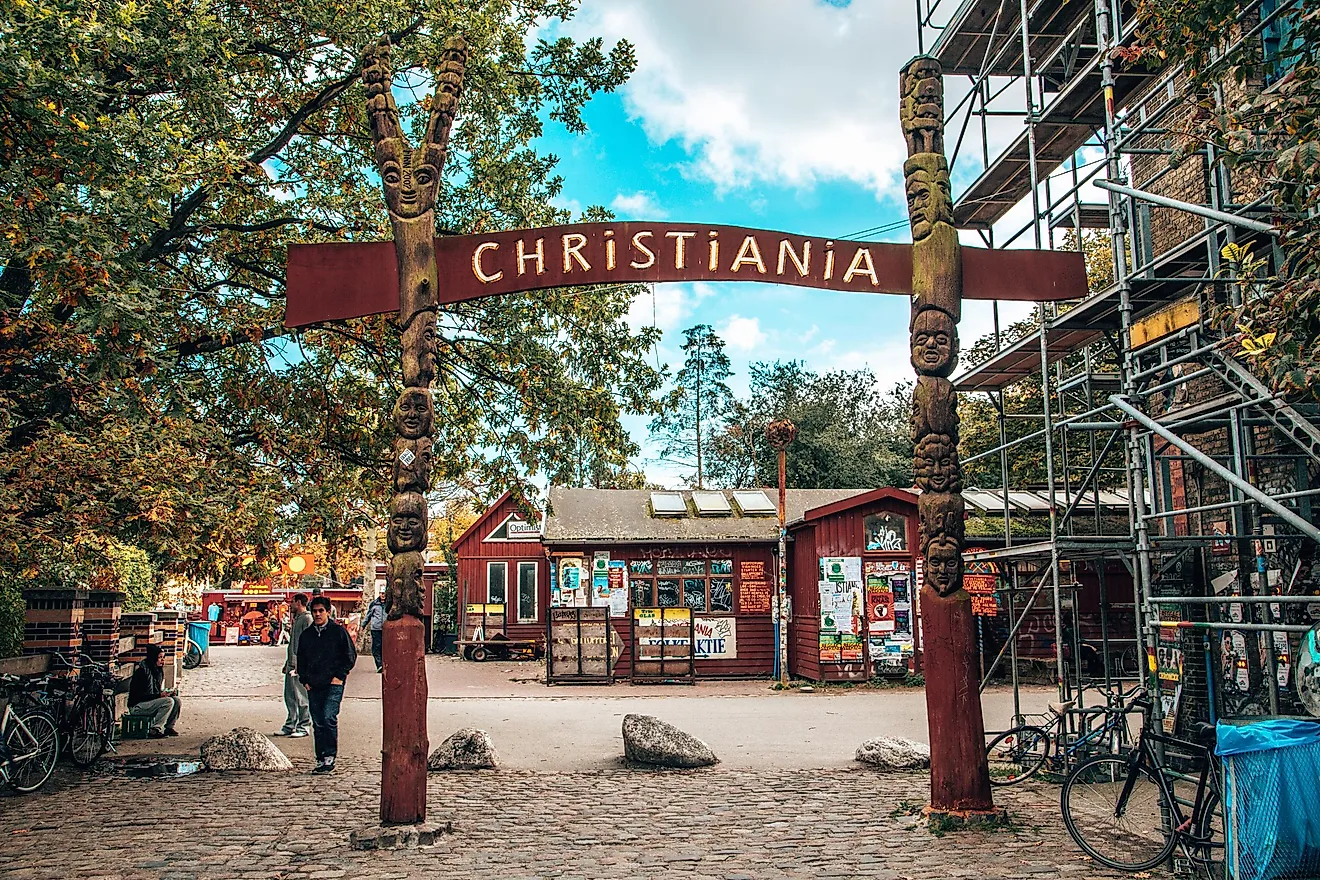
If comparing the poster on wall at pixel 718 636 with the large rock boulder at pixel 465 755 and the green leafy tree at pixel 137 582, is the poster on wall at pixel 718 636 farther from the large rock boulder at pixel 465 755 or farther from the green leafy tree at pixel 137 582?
the large rock boulder at pixel 465 755

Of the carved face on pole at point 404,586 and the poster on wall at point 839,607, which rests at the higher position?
the carved face on pole at point 404,586

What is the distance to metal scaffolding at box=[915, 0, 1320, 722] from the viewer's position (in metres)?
8.41

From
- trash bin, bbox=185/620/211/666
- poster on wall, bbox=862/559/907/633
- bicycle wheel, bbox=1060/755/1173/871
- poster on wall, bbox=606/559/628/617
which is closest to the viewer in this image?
bicycle wheel, bbox=1060/755/1173/871

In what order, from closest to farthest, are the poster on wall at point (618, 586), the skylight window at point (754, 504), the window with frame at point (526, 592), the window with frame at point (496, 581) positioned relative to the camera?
1. the poster on wall at point (618, 586)
2. the skylight window at point (754, 504)
3. the window with frame at point (526, 592)
4. the window with frame at point (496, 581)

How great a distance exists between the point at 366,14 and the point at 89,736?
353 inches

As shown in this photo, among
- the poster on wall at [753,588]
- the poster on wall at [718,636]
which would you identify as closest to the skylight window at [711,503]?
the poster on wall at [753,588]

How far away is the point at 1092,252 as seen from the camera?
92.0ft

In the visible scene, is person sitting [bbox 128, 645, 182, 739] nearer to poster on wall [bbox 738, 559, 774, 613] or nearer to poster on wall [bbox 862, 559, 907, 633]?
poster on wall [bbox 738, 559, 774, 613]

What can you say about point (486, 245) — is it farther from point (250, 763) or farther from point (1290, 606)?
point (1290, 606)

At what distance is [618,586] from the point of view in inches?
998

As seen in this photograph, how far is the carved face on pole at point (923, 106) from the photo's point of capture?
8.79 metres

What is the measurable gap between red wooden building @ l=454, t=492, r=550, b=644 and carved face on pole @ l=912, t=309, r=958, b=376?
2649 centimetres

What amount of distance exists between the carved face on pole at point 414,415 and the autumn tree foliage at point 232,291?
2687 mm

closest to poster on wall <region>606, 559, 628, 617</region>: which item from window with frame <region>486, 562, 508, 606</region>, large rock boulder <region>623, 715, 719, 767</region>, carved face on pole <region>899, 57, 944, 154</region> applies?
window with frame <region>486, 562, 508, 606</region>
